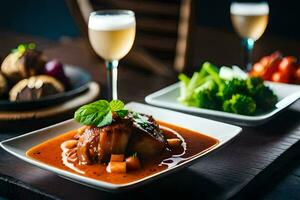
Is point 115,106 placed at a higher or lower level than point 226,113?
higher

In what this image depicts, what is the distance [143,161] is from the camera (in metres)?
1.42

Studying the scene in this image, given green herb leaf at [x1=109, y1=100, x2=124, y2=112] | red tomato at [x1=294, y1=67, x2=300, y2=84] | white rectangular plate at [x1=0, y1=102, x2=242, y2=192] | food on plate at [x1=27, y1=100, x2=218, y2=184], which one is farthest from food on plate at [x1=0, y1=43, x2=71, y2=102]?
red tomato at [x1=294, y1=67, x2=300, y2=84]

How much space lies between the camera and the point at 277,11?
352 centimetres

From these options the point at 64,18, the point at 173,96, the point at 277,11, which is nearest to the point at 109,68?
the point at 173,96

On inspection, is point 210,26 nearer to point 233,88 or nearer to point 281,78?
point 281,78

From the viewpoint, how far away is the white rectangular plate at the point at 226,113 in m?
1.74

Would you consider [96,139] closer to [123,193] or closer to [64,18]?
[123,193]

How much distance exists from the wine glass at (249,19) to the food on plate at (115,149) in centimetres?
98

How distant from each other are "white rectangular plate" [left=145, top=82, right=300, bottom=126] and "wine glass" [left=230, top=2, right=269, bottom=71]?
36cm

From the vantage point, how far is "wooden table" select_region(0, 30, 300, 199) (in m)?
1.33

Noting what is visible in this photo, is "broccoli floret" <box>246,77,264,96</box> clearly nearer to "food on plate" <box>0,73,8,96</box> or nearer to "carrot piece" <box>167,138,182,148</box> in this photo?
"carrot piece" <box>167,138,182,148</box>

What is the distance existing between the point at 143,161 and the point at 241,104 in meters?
0.51

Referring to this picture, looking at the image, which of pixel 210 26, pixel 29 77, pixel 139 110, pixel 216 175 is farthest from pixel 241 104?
pixel 210 26

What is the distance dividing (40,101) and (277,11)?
2.09m
